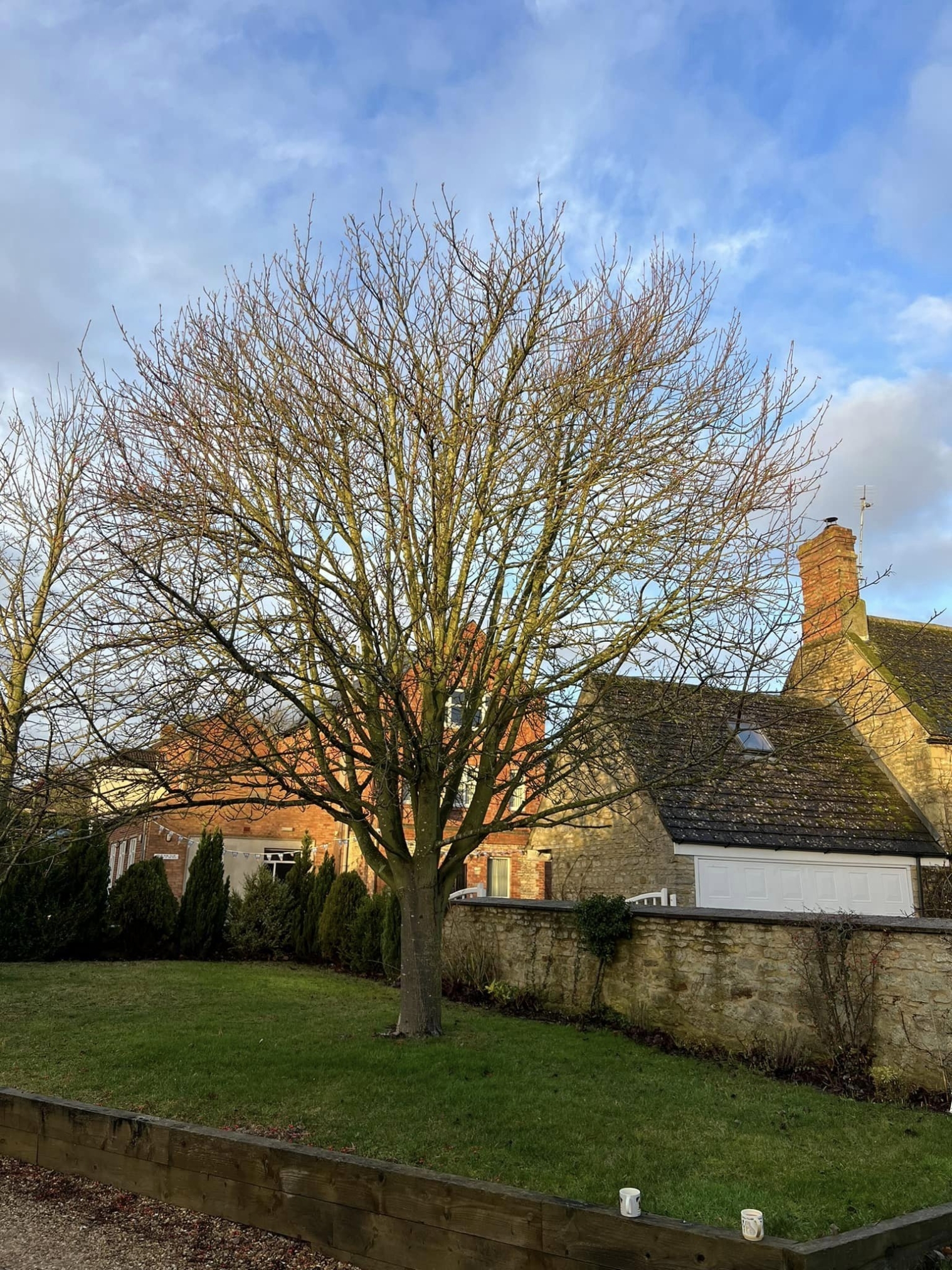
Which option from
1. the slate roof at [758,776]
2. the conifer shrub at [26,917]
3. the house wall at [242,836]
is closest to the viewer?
the slate roof at [758,776]

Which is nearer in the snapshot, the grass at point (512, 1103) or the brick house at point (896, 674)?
the grass at point (512, 1103)

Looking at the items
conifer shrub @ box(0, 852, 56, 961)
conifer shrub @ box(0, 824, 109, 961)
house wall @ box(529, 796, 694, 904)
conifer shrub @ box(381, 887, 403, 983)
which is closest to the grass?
conifer shrub @ box(381, 887, 403, 983)

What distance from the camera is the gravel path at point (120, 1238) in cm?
482

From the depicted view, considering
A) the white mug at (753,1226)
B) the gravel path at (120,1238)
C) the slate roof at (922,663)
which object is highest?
the slate roof at (922,663)

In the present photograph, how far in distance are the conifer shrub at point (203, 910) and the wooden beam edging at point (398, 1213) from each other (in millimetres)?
12133

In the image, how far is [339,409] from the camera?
9.82 metres

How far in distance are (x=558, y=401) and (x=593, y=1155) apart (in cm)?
690

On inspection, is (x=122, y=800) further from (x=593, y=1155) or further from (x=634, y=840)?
(x=634, y=840)

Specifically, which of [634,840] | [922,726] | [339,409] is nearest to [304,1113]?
[339,409]

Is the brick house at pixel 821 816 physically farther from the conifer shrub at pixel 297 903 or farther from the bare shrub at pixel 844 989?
the conifer shrub at pixel 297 903

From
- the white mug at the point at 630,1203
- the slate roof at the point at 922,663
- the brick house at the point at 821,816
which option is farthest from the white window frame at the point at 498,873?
the white mug at the point at 630,1203

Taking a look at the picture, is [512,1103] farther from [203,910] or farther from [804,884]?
[203,910]

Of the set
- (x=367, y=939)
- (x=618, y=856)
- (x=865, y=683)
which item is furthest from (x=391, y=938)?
(x=865, y=683)

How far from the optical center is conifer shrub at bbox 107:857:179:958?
58.0 feet
